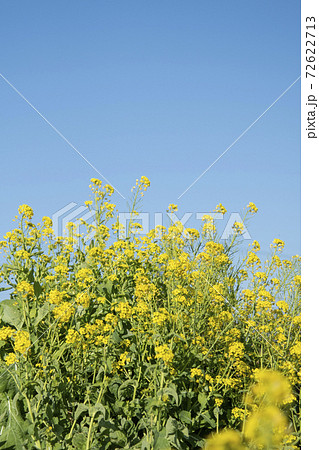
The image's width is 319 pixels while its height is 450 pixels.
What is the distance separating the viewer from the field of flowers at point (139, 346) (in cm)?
271

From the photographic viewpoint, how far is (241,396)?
11.1ft

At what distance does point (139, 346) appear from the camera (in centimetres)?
317

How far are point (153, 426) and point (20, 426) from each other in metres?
0.85

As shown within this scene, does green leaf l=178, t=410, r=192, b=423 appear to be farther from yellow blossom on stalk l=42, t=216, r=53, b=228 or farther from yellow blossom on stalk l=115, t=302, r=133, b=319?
yellow blossom on stalk l=42, t=216, r=53, b=228

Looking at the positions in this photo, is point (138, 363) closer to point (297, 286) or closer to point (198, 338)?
point (198, 338)

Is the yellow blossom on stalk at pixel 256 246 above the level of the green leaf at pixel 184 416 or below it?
above

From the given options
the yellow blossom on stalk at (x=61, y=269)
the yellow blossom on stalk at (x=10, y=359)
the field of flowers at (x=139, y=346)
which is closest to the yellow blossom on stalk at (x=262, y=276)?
the field of flowers at (x=139, y=346)

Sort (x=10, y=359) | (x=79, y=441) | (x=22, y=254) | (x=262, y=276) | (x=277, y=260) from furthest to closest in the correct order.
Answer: (x=277, y=260), (x=262, y=276), (x=22, y=254), (x=10, y=359), (x=79, y=441)

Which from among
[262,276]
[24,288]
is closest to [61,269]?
[24,288]

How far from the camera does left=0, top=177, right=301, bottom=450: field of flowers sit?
2.71 metres

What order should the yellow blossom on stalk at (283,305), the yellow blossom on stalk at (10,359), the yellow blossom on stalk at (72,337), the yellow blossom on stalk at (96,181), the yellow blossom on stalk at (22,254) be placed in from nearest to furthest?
1. the yellow blossom on stalk at (10,359)
2. the yellow blossom on stalk at (72,337)
3. the yellow blossom on stalk at (283,305)
4. the yellow blossom on stalk at (22,254)
5. the yellow blossom on stalk at (96,181)

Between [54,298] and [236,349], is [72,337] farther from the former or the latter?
[236,349]

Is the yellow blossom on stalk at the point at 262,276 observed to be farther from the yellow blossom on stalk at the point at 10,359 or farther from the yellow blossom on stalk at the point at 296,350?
the yellow blossom on stalk at the point at 10,359
